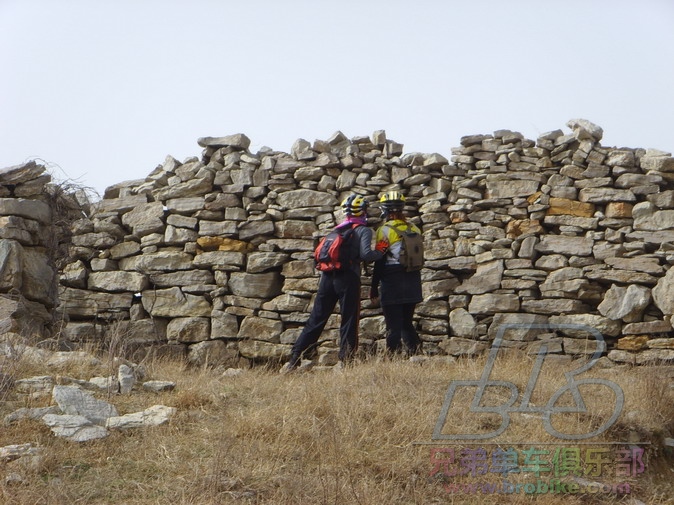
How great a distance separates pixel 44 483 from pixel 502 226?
5.43m

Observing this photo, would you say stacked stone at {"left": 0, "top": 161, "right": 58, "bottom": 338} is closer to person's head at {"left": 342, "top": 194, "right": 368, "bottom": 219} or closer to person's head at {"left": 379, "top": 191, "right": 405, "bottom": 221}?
person's head at {"left": 342, "top": 194, "right": 368, "bottom": 219}

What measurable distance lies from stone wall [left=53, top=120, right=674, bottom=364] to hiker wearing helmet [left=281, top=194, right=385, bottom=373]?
628 millimetres

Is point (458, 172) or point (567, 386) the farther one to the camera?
point (458, 172)

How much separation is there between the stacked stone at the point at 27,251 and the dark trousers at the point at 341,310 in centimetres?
255

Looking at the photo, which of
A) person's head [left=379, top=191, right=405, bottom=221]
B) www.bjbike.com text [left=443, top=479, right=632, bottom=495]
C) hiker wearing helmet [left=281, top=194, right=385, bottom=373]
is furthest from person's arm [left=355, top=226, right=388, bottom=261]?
www.bjbike.com text [left=443, top=479, right=632, bottom=495]

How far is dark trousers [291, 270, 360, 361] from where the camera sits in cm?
724

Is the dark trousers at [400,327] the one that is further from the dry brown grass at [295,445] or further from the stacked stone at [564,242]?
the dry brown grass at [295,445]

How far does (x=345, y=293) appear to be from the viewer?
7223mm

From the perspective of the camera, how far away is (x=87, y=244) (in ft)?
28.2

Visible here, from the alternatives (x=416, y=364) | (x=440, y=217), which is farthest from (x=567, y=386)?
(x=440, y=217)

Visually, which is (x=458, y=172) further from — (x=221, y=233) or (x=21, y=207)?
(x=21, y=207)

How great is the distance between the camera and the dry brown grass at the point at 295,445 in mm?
4051

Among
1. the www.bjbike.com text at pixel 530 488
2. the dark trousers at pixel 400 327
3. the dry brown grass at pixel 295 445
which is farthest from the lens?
the dark trousers at pixel 400 327

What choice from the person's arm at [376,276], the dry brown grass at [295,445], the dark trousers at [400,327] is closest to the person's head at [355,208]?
the person's arm at [376,276]
